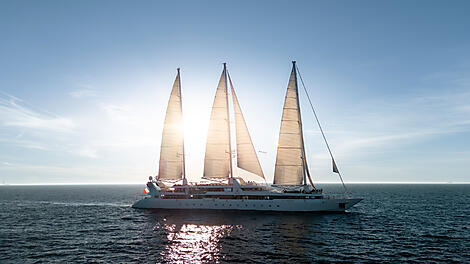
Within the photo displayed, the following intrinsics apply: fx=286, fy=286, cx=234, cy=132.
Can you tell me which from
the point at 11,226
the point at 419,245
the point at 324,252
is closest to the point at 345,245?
the point at 324,252

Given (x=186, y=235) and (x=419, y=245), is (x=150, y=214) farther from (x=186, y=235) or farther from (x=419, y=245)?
(x=419, y=245)

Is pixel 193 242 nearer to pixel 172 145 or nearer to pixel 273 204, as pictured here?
pixel 273 204

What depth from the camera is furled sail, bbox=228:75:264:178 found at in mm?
44719

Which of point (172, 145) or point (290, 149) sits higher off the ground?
point (172, 145)

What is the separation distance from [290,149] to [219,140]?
11.3 metres

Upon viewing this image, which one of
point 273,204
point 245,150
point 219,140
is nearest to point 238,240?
point 273,204

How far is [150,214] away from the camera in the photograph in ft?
149

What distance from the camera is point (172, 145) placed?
49.1 metres

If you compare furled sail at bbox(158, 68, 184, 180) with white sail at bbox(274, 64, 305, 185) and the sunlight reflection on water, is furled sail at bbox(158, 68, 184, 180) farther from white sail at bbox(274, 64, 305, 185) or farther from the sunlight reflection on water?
white sail at bbox(274, 64, 305, 185)

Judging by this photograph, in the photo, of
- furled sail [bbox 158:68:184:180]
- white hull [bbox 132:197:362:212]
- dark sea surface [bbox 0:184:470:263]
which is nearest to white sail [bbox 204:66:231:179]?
white hull [bbox 132:197:362:212]

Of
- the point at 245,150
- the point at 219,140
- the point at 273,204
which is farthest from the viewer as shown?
the point at 219,140

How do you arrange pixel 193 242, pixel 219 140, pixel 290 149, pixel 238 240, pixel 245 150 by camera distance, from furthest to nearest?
pixel 219 140 → pixel 245 150 → pixel 290 149 → pixel 238 240 → pixel 193 242

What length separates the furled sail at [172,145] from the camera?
48.8m

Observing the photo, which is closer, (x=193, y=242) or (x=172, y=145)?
(x=193, y=242)
